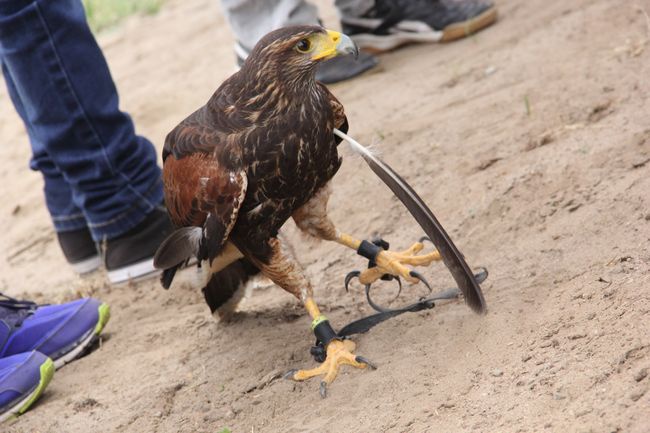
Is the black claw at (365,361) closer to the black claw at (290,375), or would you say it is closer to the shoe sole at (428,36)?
the black claw at (290,375)

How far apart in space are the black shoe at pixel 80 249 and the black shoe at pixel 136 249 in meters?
→ 0.24

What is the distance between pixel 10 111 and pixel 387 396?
661cm

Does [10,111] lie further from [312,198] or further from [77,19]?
[312,198]

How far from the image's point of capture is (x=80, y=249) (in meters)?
5.01

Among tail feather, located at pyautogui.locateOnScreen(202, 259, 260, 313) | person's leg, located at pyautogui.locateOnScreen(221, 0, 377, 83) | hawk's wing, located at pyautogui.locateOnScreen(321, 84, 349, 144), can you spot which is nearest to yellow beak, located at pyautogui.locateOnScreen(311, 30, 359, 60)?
hawk's wing, located at pyautogui.locateOnScreen(321, 84, 349, 144)

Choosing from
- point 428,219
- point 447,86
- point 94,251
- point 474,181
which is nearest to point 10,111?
point 94,251

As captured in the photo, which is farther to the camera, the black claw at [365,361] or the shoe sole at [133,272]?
the shoe sole at [133,272]

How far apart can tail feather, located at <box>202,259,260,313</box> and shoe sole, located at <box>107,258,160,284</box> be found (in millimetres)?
985

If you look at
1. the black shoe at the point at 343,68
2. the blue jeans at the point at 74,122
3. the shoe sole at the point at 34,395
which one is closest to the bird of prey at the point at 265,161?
the shoe sole at the point at 34,395

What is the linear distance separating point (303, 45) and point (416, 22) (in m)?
3.60

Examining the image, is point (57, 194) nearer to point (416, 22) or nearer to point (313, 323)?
point (313, 323)

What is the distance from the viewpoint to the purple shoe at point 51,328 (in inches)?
151

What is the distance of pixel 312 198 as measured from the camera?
11.8 ft

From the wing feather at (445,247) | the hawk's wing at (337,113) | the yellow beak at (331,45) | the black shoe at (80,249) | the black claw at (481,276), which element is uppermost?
the yellow beak at (331,45)
